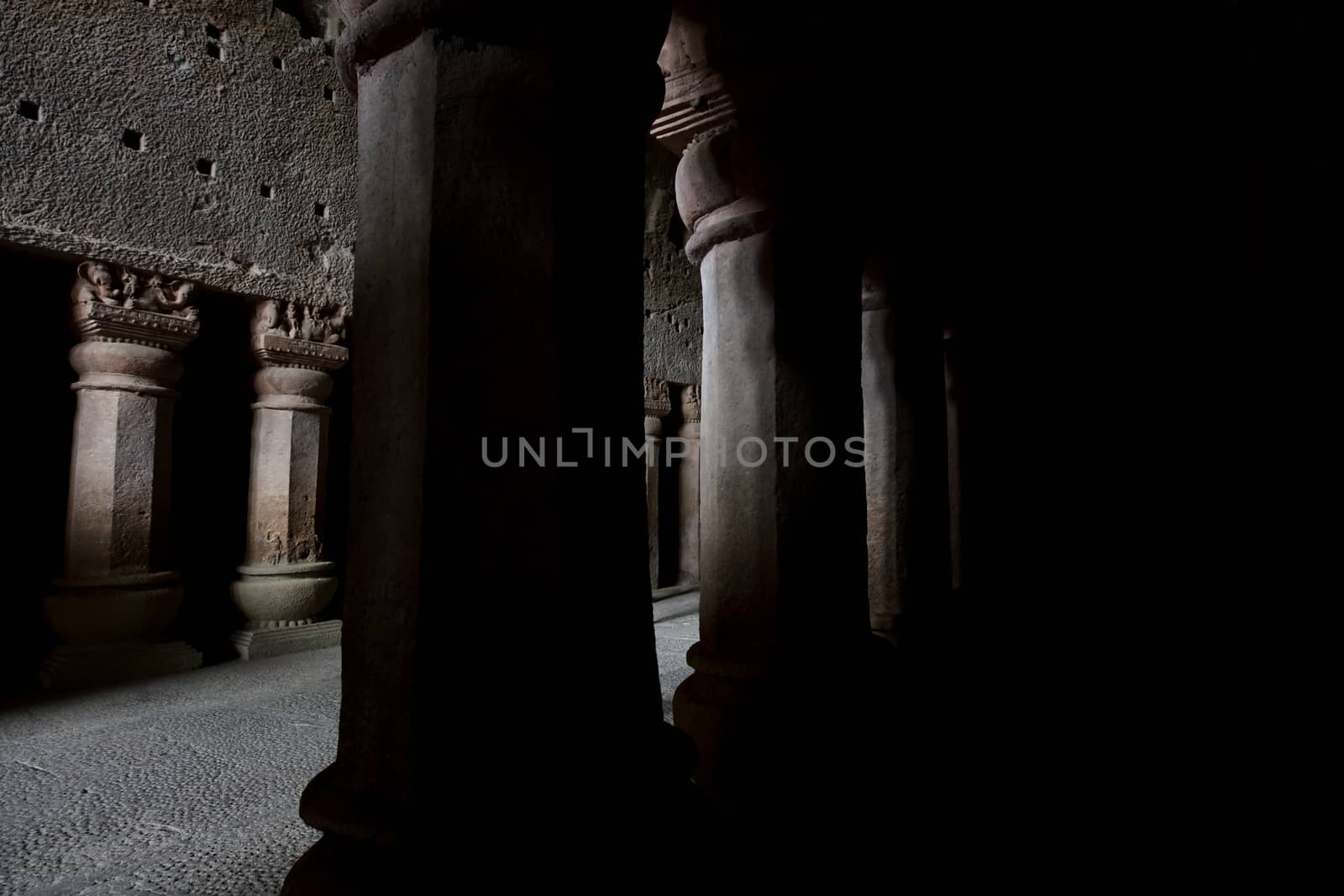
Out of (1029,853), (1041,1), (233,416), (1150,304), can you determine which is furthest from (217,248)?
(1150,304)

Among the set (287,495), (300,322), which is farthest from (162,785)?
(300,322)

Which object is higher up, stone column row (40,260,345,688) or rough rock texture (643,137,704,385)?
rough rock texture (643,137,704,385)

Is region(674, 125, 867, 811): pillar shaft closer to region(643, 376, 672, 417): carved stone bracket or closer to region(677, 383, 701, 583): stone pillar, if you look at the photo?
region(643, 376, 672, 417): carved stone bracket

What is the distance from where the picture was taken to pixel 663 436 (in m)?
7.93

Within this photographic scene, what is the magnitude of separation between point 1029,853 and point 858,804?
0.38 metres

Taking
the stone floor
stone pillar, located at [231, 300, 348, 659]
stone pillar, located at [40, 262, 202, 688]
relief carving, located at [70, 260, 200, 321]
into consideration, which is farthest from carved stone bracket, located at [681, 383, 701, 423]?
stone pillar, located at [40, 262, 202, 688]

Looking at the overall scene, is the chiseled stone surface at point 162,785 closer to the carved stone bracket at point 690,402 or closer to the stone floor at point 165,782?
the stone floor at point 165,782

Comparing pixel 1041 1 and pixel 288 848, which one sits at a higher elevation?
pixel 1041 1

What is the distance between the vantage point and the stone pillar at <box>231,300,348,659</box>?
456 cm

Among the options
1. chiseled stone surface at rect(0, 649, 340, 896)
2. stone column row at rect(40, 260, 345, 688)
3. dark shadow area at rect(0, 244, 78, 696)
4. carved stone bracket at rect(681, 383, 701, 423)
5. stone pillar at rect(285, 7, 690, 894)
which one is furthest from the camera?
carved stone bracket at rect(681, 383, 701, 423)

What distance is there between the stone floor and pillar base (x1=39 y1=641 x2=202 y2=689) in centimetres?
18

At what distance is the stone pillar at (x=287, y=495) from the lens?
15.0 ft

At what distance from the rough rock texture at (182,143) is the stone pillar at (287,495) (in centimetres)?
32

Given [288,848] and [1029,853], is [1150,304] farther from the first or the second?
[288,848]
